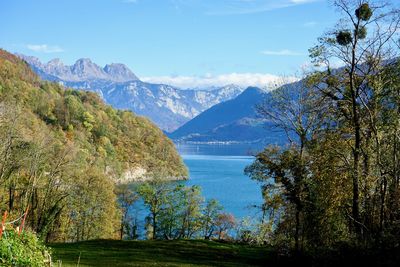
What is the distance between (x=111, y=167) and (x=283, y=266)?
133 metres

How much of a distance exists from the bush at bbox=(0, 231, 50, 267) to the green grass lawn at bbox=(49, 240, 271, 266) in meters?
13.3

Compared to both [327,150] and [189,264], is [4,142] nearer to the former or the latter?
[189,264]

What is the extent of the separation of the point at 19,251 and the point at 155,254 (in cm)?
2244

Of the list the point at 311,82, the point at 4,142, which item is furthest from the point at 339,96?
the point at 4,142

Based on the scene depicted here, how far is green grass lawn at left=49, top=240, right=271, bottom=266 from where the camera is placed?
28859 millimetres

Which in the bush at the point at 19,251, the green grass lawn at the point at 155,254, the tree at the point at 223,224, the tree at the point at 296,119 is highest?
the tree at the point at 296,119

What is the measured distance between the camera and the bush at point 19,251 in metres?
11.6

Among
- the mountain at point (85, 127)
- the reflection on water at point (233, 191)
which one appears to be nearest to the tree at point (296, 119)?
the reflection on water at point (233, 191)

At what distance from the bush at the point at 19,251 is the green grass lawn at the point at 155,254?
523 inches

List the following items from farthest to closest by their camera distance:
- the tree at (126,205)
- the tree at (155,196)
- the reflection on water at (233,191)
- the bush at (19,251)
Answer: the reflection on water at (233,191)
the tree at (126,205)
the tree at (155,196)
the bush at (19,251)

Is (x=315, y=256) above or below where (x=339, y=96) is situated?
below

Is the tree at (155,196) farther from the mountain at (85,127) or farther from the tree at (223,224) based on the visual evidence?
the mountain at (85,127)

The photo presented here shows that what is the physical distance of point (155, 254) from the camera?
33500mm

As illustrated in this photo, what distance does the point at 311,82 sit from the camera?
90.1ft
